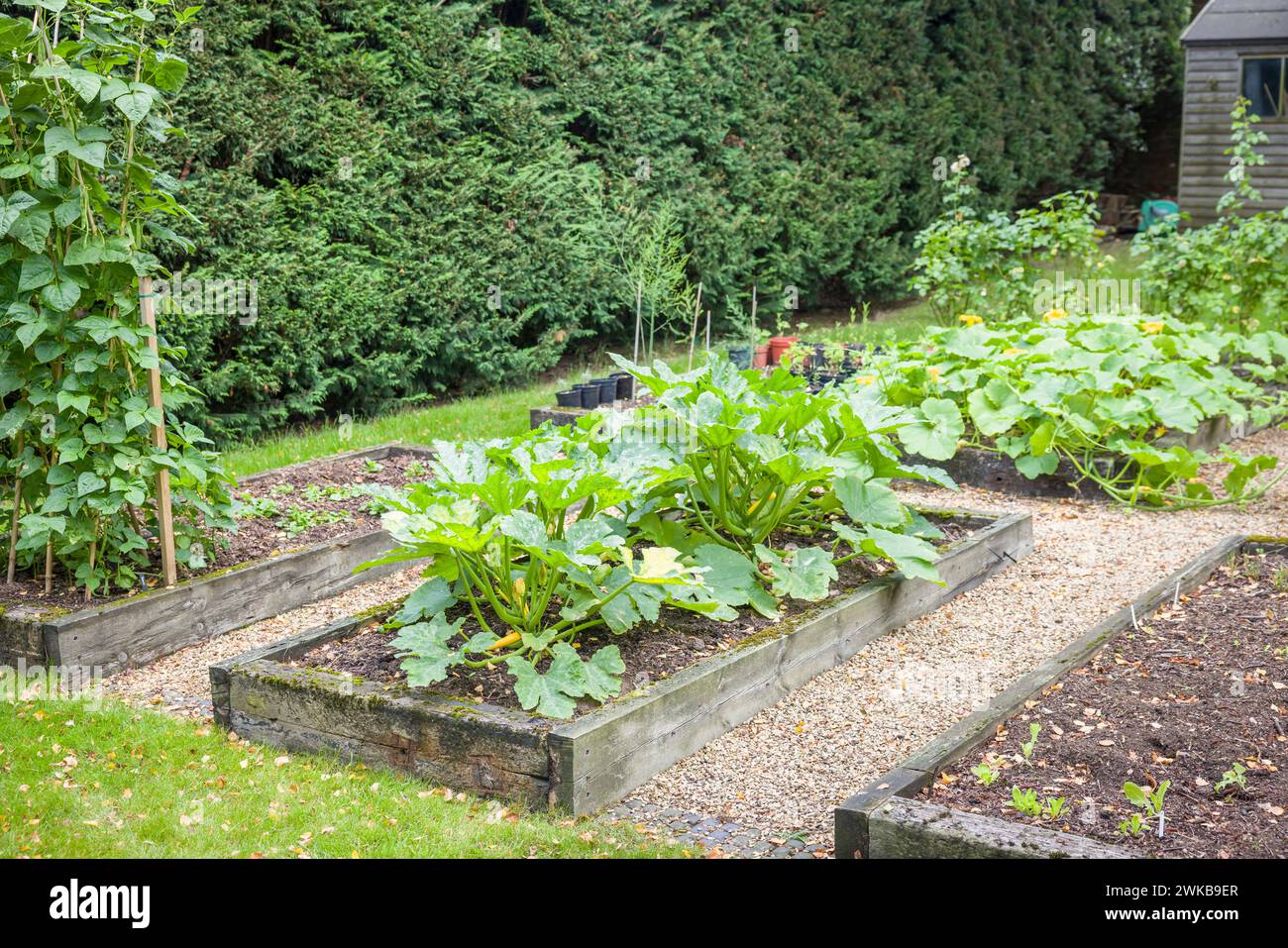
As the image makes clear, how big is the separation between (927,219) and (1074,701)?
32.7 feet

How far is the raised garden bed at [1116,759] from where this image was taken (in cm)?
253

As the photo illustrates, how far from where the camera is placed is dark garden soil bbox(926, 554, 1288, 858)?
2.59 meters

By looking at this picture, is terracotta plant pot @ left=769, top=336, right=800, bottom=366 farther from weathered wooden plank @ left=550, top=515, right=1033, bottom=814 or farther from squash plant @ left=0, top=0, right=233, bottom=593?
squash plant @ left=0, top=0, right=233, bottom=593

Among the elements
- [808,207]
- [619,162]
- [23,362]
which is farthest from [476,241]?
[23,362]

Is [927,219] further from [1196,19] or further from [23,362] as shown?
[23,362]

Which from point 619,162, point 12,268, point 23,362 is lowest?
point 23,362

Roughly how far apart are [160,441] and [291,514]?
100 cm

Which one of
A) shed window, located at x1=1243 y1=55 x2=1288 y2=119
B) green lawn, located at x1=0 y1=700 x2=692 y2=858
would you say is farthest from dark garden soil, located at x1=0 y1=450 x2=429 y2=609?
shed window, located at x1=1243 y1=55 x2=1288 y2=119

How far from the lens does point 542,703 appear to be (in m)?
3.10

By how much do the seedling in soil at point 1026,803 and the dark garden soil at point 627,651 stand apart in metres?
1.06

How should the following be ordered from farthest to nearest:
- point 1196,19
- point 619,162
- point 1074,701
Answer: point 1196,19, point 619,162, point 1074,701

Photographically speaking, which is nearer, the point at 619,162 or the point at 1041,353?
the point at 1041,353

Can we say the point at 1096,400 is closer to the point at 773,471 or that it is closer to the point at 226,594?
the point at 773,471
